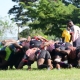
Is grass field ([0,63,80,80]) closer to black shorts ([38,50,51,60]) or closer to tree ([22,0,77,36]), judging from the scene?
black shorts ([38,50,51,60])

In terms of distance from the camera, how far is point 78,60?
333 inches

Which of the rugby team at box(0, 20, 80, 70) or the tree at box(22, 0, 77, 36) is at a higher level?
the tree at box(22, 0, 77, 36)

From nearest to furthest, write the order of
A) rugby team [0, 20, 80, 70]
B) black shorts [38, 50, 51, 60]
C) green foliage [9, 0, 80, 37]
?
1. black shorts [38, 50, 51, 60]
2. rugby team [0, 20, 80, 70]
3. green foliage [9, 0, 80, 37]

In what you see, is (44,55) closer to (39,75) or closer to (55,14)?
(39,75)

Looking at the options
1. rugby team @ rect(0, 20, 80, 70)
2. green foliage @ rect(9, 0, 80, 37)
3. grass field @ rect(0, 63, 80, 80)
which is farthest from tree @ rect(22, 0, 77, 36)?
grass field @ rect(0, 63, 80, 80)

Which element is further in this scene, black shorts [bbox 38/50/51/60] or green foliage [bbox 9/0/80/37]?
green foliage [bbox 9/0/80/37]

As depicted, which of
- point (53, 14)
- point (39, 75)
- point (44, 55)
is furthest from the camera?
point (53, 14)

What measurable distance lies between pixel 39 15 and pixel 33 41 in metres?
14.6

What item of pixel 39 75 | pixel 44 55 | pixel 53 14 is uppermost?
pixel 53 14

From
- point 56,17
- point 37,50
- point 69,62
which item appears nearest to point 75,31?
point 69,62

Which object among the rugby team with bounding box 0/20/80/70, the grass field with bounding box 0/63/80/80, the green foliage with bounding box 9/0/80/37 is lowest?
the grass field with bounding box 0/63/80/80

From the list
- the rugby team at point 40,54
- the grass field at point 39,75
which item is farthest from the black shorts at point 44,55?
the grass field at point 39,75

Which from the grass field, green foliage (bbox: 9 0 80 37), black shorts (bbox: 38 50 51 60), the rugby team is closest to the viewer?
the grass field

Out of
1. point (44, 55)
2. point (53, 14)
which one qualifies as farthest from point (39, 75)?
point (53, 14)
